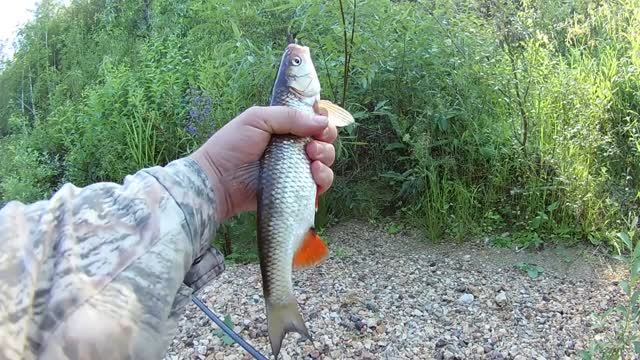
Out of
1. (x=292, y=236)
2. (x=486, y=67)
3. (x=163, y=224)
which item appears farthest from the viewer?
(x=486, y=67)

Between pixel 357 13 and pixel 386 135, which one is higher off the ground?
pixel 357 13

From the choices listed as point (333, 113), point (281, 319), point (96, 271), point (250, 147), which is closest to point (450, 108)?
point (333, 113)

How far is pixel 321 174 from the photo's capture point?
1.73m

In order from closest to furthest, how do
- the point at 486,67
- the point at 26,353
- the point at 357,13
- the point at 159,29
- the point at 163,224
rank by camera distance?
the point at 26,353, the point at 163,224, the point at 357,13, the point at 486,67, the point at 159,29

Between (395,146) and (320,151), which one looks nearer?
(320,151)

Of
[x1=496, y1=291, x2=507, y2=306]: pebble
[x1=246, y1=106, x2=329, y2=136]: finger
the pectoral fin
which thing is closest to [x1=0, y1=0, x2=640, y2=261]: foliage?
[x1=496, y1=291, x2=507, y2=306]: pebble

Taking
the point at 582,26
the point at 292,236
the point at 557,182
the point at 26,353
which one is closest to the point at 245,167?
the point at 292,236

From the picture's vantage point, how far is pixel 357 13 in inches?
143

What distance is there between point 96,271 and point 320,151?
73 cm

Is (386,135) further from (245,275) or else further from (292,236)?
(292,236)

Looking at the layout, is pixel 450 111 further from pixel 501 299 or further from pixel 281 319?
pixel 281 319

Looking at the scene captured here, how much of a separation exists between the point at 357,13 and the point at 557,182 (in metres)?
1.41

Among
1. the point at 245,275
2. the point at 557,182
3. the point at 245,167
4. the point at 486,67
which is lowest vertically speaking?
the point at 245,275

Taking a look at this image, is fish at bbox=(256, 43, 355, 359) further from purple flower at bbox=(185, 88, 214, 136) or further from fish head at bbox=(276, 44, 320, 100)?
purple flower at bbox=(185, 88, 214, 136)
